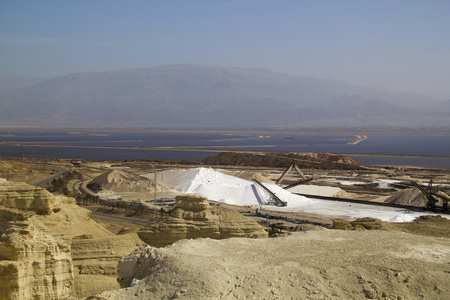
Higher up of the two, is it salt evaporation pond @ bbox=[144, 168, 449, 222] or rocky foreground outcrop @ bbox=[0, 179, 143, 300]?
rocky foreground outcrop @ bbox=[0, 179, 143, 300]

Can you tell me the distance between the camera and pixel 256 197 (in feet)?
172

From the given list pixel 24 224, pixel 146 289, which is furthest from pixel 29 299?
pixel 146 289

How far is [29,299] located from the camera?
14.7 meters

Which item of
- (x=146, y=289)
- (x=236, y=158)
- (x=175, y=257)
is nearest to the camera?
(x=146, y=289)

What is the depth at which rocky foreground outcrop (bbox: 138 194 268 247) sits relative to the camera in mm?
21547

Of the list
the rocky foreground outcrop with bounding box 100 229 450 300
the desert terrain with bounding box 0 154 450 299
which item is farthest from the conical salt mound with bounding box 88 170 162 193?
the rocky foreground outcrop with bounding box 100 229 450 300

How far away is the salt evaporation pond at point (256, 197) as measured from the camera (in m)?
44.5

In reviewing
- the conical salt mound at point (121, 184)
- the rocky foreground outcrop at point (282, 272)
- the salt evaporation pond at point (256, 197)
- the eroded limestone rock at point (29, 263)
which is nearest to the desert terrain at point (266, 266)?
the rocky foreground outcrop at point (282, 272)

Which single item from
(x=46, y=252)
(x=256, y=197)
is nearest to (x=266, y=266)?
(x=46, y=252)

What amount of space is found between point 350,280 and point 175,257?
552 centimetres

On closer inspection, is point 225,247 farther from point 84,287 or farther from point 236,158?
point 236,158

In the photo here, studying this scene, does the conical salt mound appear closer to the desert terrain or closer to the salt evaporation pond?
the salt evaporation pond

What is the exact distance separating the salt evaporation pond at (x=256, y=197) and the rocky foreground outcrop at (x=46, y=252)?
92.1 ft

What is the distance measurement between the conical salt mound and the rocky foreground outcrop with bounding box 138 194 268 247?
3597 centimetres
